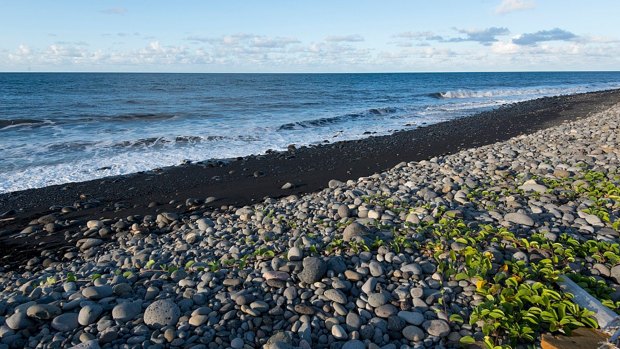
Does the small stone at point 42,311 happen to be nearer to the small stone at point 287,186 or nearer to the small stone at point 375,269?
the small stone at point 375,269

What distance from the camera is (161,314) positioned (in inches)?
155

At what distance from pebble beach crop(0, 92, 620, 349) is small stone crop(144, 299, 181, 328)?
0.01 meters

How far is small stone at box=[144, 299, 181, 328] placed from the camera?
12.6ft

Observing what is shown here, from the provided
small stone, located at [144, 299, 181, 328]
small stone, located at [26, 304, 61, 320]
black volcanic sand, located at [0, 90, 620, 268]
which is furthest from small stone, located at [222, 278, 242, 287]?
black volcanic sand, located at [0, 90, 620, 268]

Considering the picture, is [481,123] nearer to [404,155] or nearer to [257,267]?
[404,155]

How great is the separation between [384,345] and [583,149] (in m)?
9.14

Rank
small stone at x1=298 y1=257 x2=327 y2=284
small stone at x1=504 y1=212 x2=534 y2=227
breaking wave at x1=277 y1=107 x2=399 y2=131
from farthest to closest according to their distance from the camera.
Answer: breaking wave at x1=277 y1=107 x2=399 y2=131 → small stone at x1=504 y1=212 x2=534 y2=227 → small stone at x1=298 y1=257 x2=327 y2=284

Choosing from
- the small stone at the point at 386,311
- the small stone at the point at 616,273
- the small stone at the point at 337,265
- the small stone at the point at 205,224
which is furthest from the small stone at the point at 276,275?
the small stone at the point at 616,273

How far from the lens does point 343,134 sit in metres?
19.8

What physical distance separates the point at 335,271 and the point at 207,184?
7.31 meters

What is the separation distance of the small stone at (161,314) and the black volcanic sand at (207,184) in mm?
4346

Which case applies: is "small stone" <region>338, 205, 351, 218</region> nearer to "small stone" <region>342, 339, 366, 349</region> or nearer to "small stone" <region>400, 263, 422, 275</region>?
"small stone" <region>400, 263, 422, 275</region>

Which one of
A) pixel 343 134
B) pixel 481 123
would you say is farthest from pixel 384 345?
pixel 481 123

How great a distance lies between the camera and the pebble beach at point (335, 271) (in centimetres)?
372
